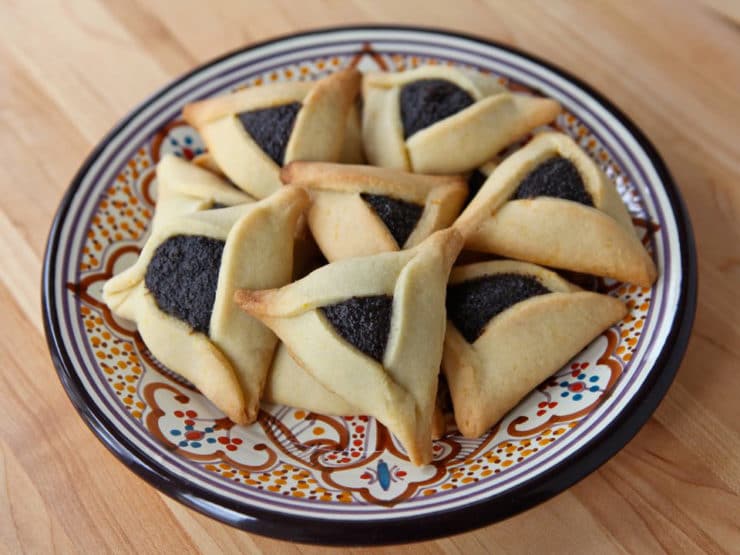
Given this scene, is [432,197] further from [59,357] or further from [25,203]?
[25,203]

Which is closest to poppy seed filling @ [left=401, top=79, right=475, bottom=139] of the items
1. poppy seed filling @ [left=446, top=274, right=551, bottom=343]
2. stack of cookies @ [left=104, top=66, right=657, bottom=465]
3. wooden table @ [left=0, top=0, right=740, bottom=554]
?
stack of cookies @ [left=104, top=66, right=657, bottom=465]

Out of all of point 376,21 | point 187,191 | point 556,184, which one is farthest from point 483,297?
point 376,21

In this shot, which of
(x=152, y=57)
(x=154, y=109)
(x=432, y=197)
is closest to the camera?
(x=432, y=197)

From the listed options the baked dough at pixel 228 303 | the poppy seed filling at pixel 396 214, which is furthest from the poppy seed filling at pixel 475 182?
the baked dough at pixel 228 303

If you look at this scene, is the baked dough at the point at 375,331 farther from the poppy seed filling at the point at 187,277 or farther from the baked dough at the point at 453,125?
the baked dough at the point at 453,125

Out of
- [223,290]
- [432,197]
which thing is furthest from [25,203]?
→ [432,197]

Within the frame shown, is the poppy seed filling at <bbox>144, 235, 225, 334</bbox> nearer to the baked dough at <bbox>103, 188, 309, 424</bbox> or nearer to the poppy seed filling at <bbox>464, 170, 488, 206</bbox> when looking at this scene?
the baked dough at <bbox>103, 188, 309, 424</bbox>
